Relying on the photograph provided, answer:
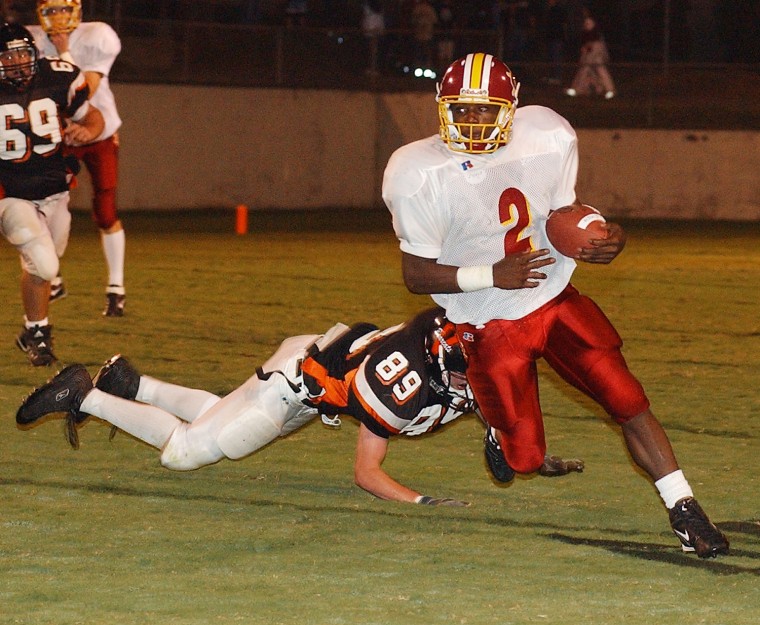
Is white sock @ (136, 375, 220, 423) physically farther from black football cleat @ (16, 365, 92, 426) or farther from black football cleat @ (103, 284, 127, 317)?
black football cleat @ (103, 284, 127, 317)

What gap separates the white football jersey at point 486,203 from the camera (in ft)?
14.7

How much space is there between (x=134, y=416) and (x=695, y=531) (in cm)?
196

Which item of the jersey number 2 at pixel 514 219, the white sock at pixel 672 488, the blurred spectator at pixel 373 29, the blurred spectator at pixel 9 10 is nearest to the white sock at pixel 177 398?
the jersey number 2 at pixel 514 219

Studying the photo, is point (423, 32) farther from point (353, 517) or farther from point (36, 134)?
point (353, 517)

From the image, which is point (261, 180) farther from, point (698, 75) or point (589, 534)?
point (589, 534)

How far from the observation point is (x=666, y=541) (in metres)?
4.27

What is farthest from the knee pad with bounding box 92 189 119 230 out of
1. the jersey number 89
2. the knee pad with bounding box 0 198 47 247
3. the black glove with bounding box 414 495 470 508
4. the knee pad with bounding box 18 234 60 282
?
the black glove with bounding box 414 495 470 508

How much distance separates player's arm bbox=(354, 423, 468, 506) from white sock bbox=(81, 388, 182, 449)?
0.65m

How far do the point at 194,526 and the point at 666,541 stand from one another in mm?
1358

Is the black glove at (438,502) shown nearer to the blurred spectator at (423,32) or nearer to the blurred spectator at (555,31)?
the blurred spectator at (423,32)

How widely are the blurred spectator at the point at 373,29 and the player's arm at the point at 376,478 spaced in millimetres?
14109

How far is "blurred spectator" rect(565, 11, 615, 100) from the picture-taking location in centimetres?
1894

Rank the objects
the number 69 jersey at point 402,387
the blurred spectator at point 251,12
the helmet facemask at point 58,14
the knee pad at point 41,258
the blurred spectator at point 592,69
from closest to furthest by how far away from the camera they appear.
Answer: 1. the number 69 jersey at point 402,387
2. the knee pad at point 41,258
3. the helmet facemask at point 58,14
4. the blurred spectator at point 251,12
5. the blurred spectator at point 592,69

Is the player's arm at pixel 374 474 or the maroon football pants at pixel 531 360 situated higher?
the maroon football pants at pixel 531 360
